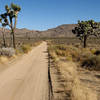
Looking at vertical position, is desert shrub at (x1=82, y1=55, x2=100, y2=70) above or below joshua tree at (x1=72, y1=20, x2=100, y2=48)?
below

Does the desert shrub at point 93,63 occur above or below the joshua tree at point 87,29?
below

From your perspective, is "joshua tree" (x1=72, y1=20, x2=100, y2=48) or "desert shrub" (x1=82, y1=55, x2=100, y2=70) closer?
"desert shrub" (x1=82, y1=55, x2=100, y2=70)

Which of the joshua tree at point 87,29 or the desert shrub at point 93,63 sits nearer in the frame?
the desert shrub at point 93,63

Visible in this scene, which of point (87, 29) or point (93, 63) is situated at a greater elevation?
point (87, 29)

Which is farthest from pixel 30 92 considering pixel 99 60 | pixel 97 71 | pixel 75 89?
pixel 99 60

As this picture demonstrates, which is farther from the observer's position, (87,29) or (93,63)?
(87,29)

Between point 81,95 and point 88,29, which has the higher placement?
point 88,29

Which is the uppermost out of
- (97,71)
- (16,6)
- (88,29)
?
(16,6)

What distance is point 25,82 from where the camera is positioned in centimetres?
841

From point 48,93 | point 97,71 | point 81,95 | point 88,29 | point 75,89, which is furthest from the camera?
point 88,29

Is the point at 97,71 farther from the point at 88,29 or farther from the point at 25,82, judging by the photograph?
the point at 88,29

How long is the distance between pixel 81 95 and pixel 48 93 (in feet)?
5.30

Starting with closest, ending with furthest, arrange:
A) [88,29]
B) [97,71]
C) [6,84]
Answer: [6,84] < [97,71] < [88,29]

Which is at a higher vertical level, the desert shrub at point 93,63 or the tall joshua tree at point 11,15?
the tall joshua tree at point 11,15
